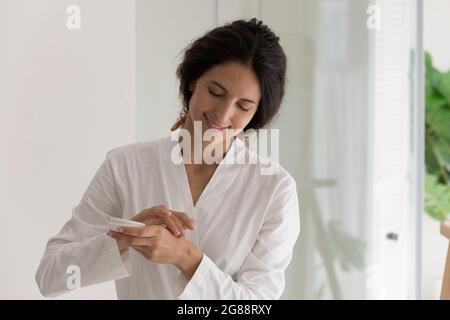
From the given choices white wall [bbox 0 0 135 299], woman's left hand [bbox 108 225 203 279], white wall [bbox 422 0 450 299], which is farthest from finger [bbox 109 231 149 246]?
white wall [bbox 422 0 450 299]

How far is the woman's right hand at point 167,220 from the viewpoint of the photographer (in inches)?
29.7

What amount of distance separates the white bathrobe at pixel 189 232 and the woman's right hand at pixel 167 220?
68 mm

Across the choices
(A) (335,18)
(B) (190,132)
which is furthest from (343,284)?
(B) (190,132)

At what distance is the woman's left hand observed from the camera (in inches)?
28.8

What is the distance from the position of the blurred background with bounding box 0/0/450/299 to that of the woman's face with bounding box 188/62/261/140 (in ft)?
1.17

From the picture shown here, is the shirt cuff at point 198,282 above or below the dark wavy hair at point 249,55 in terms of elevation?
below

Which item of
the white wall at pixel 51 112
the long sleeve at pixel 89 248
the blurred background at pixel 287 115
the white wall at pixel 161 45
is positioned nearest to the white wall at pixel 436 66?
the blurred background at pixel 287 115

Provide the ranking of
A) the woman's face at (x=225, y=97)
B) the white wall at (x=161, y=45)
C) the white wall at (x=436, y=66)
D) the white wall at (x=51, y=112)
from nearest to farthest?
the woman's face at (x=225, y=97), the white wall at (x=51, y=112), the white wall at (x=161, y=45), the white wall at (x=436, y=66)

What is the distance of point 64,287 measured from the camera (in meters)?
0.83

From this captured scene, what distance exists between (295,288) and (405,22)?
680 millimetres

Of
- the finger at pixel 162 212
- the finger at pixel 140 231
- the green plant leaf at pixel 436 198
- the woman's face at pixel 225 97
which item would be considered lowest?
the green plant leaf at pixel 436 198

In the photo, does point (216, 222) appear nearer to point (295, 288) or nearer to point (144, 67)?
point (144, 67)

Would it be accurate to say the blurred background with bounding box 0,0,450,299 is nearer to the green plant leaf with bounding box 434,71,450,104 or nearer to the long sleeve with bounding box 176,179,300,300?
the long sleeve with bounding box 176,179,300,300

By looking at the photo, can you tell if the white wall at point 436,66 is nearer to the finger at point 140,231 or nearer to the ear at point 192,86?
the ear at point 192,86
